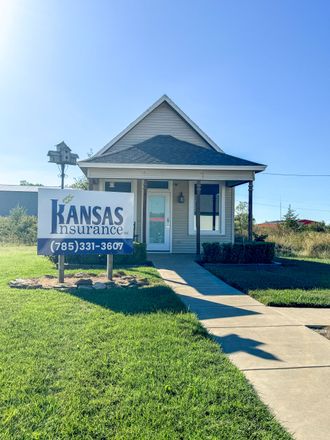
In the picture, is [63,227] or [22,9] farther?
[22,9]

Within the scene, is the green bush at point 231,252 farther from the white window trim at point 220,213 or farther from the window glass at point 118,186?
the window glass at point 118,186

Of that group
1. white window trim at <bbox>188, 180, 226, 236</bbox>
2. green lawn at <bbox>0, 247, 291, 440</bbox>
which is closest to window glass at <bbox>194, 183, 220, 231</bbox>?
white window trim at <bbox>188, 180, 226, 236</bbox>

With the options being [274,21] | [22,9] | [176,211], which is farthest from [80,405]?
[274,21]

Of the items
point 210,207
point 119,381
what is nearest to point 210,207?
point 210,207

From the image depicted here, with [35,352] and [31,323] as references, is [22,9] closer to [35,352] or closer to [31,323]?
[31,323]

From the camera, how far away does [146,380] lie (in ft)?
9.41

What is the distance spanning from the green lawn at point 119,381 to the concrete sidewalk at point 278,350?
198 mm

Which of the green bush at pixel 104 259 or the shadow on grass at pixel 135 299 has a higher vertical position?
the green bush at pixel 104 259

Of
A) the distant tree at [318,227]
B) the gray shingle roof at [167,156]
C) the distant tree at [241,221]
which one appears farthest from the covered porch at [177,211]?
the distant tree at [318,227]

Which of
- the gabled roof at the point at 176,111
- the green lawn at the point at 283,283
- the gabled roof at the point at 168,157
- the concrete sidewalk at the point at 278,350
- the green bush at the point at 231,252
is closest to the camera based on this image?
Result: the concrete sidewalk at the point at 278,350

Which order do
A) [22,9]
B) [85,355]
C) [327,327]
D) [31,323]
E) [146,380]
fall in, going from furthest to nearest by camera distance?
[22,9] < [327,327] < [31,323] < [85,355] < [146,380]

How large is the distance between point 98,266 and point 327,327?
6333mm

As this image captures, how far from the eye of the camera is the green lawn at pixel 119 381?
2256 millimetres

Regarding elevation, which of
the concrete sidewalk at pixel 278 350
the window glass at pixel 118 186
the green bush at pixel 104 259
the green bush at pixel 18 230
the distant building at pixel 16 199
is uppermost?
the distant building at pixel 16 199
